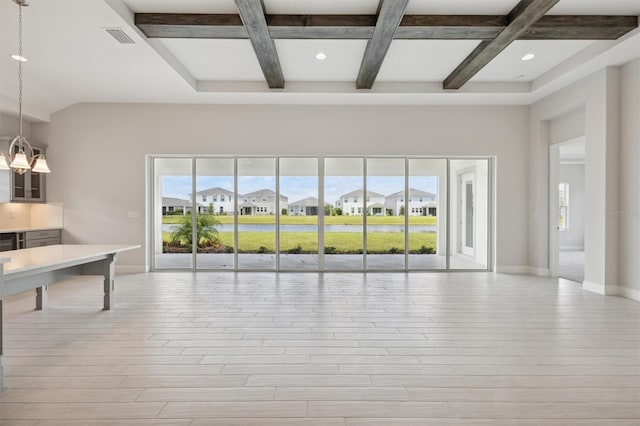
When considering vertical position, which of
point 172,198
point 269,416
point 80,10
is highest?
point 80,10

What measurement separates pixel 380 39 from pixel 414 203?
3.67 m

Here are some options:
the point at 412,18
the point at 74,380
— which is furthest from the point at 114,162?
the point at 412,18

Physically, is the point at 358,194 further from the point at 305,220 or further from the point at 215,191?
the point at 215,191

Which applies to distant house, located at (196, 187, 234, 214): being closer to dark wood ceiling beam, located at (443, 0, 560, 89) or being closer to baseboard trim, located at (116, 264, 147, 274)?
baseboard trim, located at (116, 264, 147, 274)

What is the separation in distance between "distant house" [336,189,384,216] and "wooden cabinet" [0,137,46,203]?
5.73 m

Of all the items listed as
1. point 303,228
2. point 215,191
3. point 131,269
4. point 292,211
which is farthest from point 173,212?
point 303,228

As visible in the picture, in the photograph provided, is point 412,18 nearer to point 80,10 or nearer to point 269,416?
point 80,10

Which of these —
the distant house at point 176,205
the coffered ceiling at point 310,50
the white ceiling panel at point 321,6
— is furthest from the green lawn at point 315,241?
the white ceiling panel at point 321,6

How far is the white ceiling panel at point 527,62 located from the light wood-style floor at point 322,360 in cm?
360

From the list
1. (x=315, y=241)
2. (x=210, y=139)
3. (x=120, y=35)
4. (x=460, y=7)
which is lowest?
(x=315, y=241)

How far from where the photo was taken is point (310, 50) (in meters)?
5.09

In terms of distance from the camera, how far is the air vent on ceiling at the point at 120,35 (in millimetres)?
4180

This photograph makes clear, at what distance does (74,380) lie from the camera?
256 cm

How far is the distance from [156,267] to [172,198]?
1.45 m
